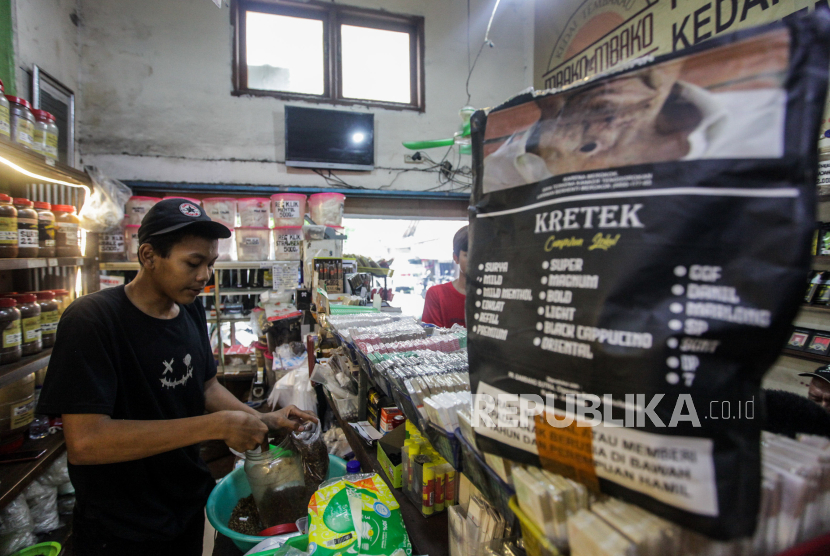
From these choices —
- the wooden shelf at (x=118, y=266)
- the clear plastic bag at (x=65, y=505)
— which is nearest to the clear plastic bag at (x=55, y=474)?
the clear plastic bag at (x=65, y=505)

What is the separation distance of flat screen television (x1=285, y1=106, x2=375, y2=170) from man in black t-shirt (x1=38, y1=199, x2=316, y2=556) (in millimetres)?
3487

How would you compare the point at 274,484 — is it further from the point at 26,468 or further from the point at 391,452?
the point at 26,468

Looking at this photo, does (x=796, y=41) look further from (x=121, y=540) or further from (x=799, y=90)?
(x=121, y=540)

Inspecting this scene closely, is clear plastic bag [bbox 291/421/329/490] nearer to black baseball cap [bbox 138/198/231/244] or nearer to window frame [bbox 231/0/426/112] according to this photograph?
black baseball cap [bbox 138/198/231/244]

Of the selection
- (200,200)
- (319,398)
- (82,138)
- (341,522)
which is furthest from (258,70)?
(341,522)

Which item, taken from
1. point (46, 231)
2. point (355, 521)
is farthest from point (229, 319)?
point (355, 521)

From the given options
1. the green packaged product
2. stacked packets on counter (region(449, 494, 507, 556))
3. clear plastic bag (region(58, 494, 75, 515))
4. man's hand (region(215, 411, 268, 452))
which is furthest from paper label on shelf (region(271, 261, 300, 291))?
stacked packets on counter (region(449, 494, 507, 556))

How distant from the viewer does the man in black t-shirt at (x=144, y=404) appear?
124 cm

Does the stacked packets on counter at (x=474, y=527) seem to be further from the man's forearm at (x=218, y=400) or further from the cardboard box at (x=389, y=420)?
the man's forearm at (x=218, y=400)

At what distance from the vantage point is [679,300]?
41cm

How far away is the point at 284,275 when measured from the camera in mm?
4379

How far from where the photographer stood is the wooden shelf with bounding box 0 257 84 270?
7.02ft

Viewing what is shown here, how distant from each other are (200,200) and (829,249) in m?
5.60

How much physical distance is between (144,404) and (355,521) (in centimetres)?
99
